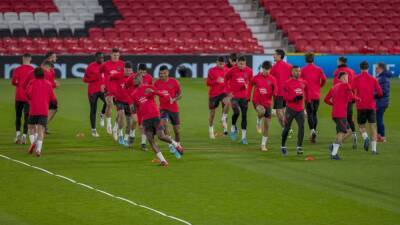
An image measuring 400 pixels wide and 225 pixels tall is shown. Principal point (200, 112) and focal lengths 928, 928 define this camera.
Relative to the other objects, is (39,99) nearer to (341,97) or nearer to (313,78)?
(341,97)

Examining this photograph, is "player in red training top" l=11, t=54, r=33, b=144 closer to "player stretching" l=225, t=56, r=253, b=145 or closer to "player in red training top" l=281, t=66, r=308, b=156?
"player stretching" l=225, t=56, r=253, b=145

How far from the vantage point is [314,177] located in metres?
18.7

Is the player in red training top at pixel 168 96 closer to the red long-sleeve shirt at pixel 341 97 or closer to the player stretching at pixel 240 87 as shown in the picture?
the player stretching at pixel 240 87

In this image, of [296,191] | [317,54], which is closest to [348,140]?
[296,191]

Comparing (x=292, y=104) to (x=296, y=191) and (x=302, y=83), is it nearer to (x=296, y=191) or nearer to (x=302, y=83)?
(x=302, y=83)

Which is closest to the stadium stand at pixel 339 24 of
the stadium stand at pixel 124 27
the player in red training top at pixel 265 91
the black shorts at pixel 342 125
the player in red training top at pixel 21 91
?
the stadium stand at pixel 124 27

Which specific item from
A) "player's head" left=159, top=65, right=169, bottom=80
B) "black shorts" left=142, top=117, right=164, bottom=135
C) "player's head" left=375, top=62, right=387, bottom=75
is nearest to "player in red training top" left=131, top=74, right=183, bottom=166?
"black shorts" left=142, top=117, right=164, bottom=135

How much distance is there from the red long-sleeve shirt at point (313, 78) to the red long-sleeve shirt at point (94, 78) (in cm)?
549

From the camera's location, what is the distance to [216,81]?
25484 mm

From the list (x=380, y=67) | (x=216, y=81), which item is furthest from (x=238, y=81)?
(x=380, y=67)

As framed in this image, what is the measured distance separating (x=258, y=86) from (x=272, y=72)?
2320 millimetres

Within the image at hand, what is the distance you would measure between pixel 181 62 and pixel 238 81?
724 inches

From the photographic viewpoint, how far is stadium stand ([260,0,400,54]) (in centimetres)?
4644

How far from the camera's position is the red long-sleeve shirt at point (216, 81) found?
83.4 feet
